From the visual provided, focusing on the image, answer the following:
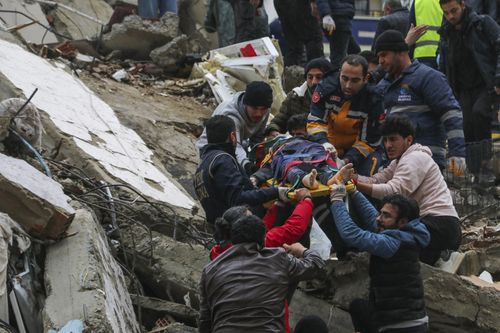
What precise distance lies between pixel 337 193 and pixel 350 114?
1.42 metres

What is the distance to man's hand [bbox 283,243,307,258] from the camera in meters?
6.57

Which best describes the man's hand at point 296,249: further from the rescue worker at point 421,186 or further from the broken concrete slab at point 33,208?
the broken concrete slab at point 33,208

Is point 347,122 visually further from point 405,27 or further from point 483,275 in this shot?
point 405,27

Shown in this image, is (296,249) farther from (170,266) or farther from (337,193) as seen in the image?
(170,266)

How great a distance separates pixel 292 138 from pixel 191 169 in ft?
11.3

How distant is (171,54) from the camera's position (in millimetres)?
14383

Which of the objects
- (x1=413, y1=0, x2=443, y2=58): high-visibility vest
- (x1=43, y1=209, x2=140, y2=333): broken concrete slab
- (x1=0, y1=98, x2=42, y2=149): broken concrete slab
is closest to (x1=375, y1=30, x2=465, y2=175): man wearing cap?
(x1=43, y1=209, x2=140, y2=333): broken concrete slab

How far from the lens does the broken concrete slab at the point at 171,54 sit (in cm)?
1437

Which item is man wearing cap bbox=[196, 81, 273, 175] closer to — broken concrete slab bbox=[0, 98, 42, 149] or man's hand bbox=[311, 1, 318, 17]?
broken concrete slab bbox=[0, 98, 42, 149]

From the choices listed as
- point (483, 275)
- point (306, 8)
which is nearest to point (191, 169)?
point (306, 8)

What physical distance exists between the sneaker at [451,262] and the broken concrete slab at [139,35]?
25.3 ft

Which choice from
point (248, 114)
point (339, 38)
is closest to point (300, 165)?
point (248, 114)

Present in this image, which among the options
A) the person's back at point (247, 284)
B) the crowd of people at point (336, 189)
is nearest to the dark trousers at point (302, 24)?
the crowd of people at point (336, 189)

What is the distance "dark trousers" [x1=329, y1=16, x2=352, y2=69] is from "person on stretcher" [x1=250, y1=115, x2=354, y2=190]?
4755 mm
